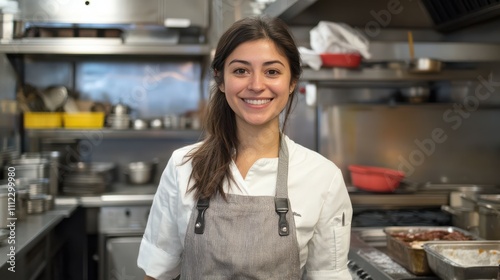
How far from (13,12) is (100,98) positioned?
0.95m

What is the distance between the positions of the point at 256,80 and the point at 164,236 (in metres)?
0.54

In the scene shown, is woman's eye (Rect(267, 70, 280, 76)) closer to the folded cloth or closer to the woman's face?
the woman's face

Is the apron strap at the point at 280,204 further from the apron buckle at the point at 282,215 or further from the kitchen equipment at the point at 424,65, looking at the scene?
the kitchen equipment at the point at 424,65

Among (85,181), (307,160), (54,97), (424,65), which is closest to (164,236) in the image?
(307,160)

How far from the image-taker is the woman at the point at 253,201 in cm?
153

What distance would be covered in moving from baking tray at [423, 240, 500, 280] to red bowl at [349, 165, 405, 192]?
122cm

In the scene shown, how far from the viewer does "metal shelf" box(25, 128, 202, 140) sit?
4027 millimetres

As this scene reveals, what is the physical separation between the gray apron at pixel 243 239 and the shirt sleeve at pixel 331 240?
0.22ft

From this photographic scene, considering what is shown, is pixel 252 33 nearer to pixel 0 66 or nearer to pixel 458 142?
pixel 458 142

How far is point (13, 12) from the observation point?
3914 mm

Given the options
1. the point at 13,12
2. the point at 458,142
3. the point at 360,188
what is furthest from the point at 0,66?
the point at 458,142

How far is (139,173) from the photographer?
418 cm

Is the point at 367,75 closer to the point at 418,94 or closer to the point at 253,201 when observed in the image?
the point at 418,94

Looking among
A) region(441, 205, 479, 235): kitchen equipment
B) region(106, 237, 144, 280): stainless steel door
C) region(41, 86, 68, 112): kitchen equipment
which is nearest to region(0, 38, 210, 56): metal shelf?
region(41, 86, 68, 112): kitchen equipment
